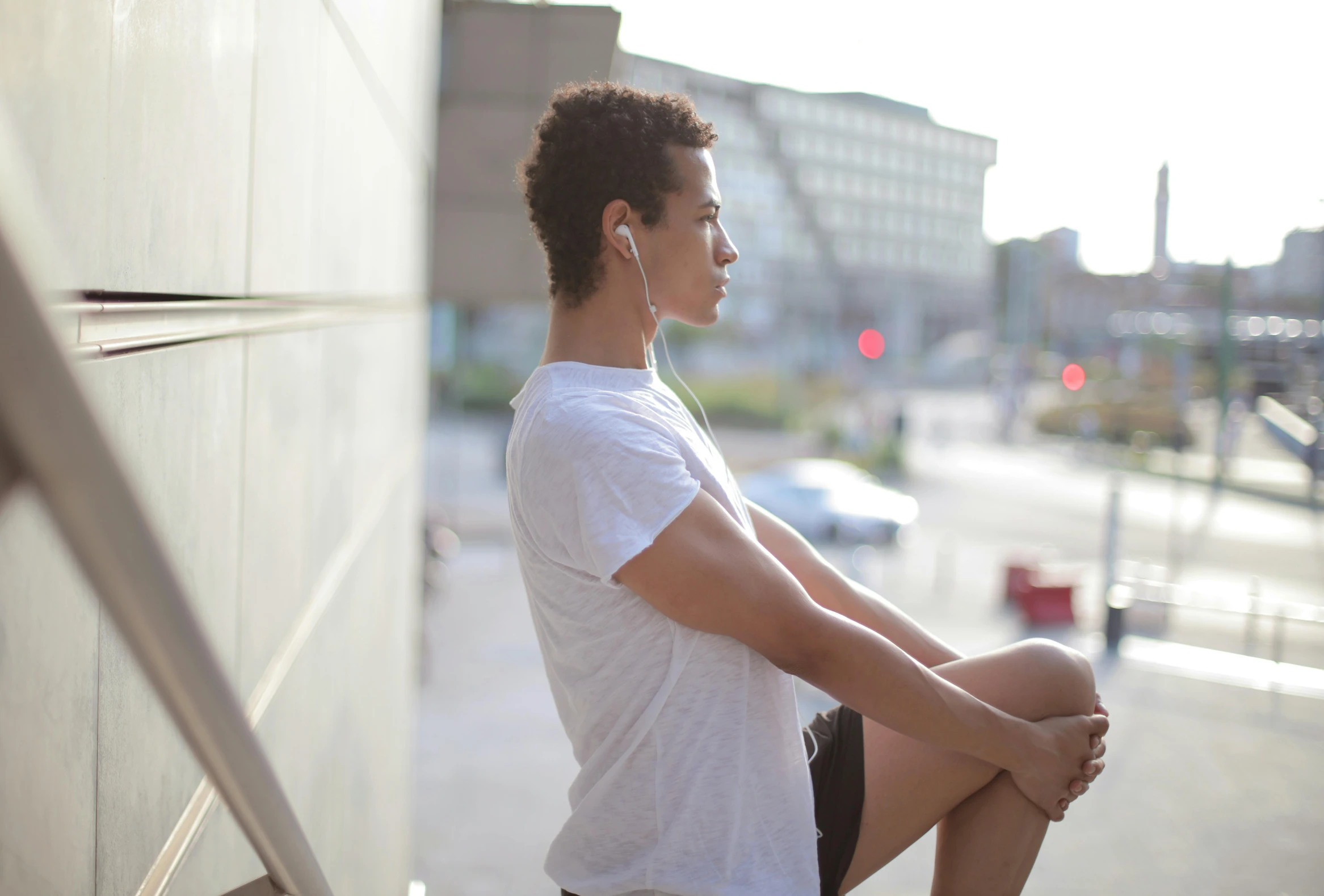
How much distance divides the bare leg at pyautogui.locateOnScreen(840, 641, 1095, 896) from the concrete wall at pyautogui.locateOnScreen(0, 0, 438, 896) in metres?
0.87

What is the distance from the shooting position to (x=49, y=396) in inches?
15.5

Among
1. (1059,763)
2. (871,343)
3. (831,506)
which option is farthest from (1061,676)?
(871,343)

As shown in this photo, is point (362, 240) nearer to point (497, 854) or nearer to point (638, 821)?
point (638, 821)

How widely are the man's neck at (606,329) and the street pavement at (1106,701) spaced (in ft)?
15.7

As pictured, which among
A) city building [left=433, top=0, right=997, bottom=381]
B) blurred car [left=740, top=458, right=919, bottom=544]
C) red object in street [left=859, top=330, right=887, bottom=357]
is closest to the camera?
city building [left=433, top=0, right=997, bottom=381]

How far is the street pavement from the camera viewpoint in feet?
19.1

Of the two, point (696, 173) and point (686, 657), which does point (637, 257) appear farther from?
point (686, 657)

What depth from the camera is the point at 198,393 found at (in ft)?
3.73

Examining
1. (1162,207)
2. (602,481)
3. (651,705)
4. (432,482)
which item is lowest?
(432,482)

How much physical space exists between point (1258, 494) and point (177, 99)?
16180mm

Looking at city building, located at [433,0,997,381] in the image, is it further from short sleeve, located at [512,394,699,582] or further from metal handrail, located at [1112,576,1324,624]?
metal handrail, located at [1112,576,1324,624]

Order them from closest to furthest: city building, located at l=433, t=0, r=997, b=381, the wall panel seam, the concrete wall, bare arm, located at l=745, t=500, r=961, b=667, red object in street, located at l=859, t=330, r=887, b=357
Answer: the concrete wall, bare arm, located at l=745, t=500, r=961, b=667, the wall panel seam, city building, located at l=433, t=0, r=997, b=381, red object in street, located at l=859, t=330, r=887, b=357

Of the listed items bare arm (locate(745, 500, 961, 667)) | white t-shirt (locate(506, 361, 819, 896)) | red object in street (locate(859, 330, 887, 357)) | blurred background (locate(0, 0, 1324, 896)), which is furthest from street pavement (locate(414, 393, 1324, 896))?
red object in street (locate(859, 330, 887, 357))

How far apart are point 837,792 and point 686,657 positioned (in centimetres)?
38
